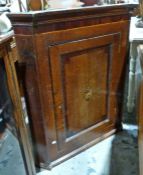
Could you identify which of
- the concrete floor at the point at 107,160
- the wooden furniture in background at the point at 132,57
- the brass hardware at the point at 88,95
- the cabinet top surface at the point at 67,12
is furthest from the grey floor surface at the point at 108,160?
the cabinet top surface at the point at 67,12

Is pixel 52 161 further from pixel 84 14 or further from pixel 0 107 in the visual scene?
pixel 84 14

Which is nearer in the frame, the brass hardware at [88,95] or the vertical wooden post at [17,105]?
the vertical wooden post at [17,105]

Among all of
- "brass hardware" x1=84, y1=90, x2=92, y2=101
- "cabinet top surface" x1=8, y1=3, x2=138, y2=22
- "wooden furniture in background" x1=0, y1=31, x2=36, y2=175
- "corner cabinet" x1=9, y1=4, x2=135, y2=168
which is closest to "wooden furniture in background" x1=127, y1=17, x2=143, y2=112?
"corner cabinet" x1=9, y1=4, x2=135, y2=168

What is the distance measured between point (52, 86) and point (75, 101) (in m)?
0.21

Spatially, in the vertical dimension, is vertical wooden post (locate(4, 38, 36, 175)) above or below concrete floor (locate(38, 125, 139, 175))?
above

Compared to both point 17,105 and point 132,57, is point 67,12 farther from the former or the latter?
point 132,57

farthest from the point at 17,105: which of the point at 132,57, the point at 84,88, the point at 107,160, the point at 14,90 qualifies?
the point at 132,57

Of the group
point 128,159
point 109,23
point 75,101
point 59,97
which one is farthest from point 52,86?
point 128,159

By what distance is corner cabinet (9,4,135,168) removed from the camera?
3.66ft

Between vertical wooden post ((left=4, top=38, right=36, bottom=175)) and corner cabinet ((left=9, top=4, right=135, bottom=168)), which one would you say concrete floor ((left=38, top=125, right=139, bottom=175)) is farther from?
vertical wooden post ((left=4, top=38, right=36, bottom=175))

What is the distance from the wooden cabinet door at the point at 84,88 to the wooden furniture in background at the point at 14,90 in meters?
0.23

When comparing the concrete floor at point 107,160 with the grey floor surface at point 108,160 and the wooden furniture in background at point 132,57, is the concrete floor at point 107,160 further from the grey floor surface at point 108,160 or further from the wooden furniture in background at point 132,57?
the wooden furniture in background at point 132,57

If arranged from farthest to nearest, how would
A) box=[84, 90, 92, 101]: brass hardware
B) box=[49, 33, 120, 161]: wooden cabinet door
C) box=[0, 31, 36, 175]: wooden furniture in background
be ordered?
1. box=[84, 90, 92, 101]: brass hardware
2. box=[49, 33, 120, 161]: wooden cabinet door
3. box=[0, 31, 36, 175]: wooden furniture in background

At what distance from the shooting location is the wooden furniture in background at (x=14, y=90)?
3.02 ft
